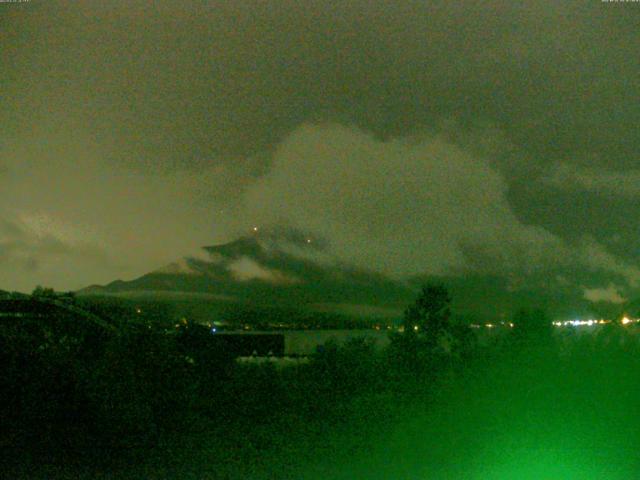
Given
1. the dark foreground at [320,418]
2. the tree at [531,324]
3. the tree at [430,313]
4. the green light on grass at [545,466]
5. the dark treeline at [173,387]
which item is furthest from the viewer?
the tree at [430,313]

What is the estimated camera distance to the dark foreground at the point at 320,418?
9367mm

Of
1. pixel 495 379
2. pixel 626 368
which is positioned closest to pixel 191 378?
pixel 495 379

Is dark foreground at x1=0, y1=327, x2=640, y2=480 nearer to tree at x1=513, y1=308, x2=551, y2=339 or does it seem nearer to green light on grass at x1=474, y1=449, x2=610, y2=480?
green light on grass at x1=474, y1=449, x2=610, y2=480

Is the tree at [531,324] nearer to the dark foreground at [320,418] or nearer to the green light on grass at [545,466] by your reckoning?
the dark foreground at [320,418]

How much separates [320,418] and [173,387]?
196 centimetres

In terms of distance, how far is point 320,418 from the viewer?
36.8 feet

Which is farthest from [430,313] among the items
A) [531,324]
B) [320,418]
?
[320,418]

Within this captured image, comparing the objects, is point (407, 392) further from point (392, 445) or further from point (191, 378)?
point (191, 378)

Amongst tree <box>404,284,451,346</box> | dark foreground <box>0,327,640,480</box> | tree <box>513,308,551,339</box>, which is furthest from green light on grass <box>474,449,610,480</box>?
tree <box>404,284,451,346</box>

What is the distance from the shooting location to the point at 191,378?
35.9 ft

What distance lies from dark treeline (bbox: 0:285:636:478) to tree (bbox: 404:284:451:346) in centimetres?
236

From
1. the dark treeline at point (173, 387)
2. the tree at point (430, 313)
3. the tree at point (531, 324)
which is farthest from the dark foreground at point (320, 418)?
the tree at point (430, 313)

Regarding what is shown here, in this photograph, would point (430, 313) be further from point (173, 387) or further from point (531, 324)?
point (173, 387)

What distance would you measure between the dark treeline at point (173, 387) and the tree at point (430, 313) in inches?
92.8
